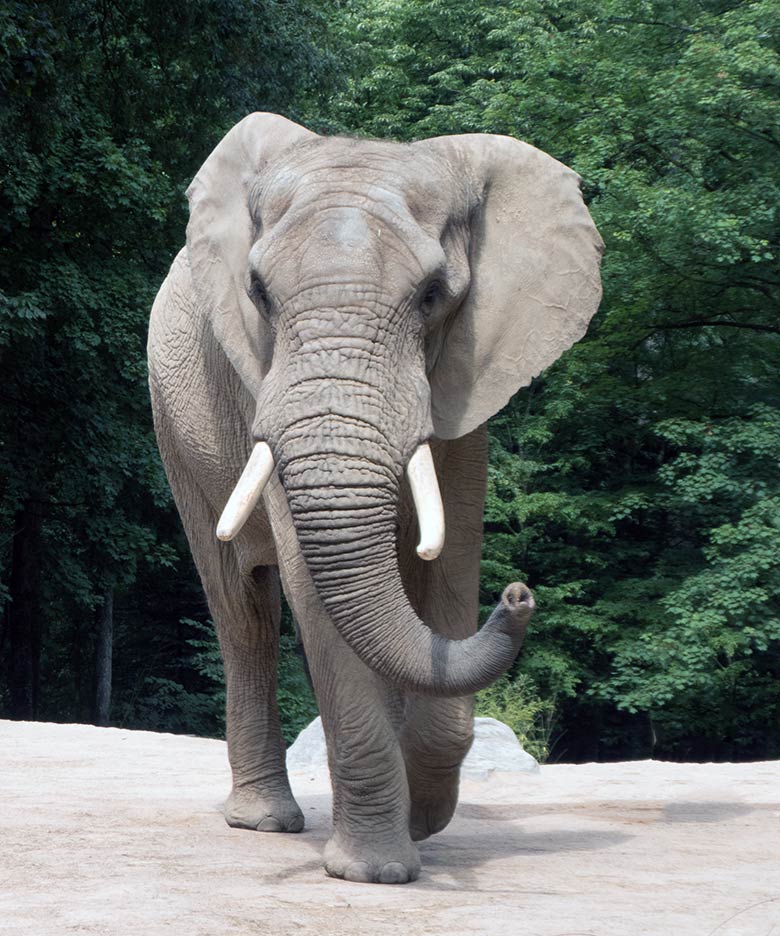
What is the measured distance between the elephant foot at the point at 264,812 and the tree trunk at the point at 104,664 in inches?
599

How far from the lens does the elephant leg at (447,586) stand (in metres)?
5.92

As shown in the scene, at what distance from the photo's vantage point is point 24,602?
71.1ft

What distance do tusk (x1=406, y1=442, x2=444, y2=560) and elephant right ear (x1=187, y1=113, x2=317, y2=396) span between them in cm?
91

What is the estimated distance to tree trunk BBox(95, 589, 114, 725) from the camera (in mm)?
22188

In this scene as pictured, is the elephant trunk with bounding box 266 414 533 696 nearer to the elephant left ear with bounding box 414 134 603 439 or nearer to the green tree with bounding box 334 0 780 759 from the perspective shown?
the elephant left ear with bounding box 414 134 603 439

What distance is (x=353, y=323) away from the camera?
16.6 feet

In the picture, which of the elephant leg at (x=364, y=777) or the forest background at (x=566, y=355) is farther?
the forest background at (x=566, y=355)

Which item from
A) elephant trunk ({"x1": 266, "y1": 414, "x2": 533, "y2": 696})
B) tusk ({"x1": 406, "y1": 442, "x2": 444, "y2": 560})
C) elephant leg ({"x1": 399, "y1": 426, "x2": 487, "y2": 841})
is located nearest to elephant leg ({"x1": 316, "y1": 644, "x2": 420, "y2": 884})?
elephant trunk ({"x1": 266, "y1": 414, "x2": 533, "y2": 696})

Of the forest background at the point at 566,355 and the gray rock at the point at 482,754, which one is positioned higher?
the forest background at the point at 566,355

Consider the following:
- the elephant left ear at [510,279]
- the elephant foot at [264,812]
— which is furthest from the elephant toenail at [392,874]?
the elephant foot at [264,812]

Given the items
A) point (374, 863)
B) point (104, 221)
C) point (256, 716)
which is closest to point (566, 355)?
point (104, 221)

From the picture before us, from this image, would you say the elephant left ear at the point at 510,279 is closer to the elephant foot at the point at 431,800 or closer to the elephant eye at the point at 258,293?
the elephant eye at the point at 258,293

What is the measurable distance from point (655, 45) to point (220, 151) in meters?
15.0

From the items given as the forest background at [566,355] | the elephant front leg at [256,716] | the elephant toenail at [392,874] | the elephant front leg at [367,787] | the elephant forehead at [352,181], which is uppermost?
the forest background at [566,355]
